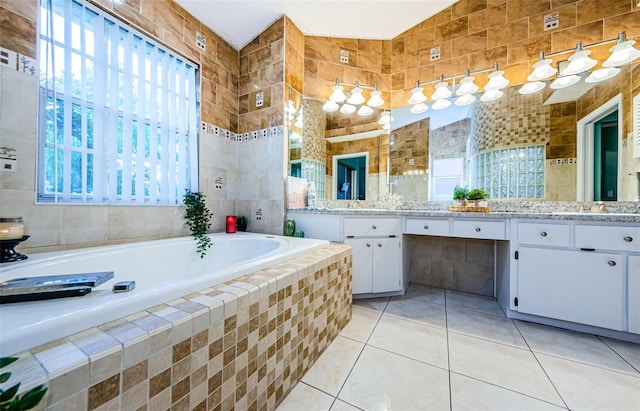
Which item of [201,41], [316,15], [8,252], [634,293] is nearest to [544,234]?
[634,293]

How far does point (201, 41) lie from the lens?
7.06 ft

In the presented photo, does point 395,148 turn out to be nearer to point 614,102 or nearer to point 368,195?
point 368,195

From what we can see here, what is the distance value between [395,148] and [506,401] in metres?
2.10

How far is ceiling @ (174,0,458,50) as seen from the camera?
2043mm

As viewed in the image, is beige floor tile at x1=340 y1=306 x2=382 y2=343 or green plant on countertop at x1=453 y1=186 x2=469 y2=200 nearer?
beige floor tile at x1=340 y1=306 x2=382 y2=343

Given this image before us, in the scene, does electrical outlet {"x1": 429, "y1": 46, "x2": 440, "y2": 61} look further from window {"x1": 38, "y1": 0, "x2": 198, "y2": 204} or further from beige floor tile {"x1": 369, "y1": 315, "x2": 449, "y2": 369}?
beige floor tile {"x1": 369, "y1": 315, "x2": 449, "y2": 369}

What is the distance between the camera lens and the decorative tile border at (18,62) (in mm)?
1203

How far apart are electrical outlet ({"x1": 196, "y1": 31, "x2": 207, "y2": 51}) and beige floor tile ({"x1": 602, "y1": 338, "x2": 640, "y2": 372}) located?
3.53 m

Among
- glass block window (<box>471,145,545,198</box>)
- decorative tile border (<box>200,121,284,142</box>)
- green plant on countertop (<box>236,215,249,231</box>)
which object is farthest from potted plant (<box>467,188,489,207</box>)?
green plant on countertop (<box>236,215,249,231</box>)

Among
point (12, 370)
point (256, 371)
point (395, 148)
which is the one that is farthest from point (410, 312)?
point (12, 370)

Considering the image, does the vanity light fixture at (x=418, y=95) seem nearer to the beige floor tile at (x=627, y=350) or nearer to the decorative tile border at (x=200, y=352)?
the decorative tile border at (x=200, y=352)

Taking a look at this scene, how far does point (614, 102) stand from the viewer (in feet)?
5.94

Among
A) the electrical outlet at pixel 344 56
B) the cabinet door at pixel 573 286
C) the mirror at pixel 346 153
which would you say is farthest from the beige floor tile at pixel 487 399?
the electrical outlet at pixel 344 56

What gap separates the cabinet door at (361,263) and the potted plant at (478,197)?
0.91m
